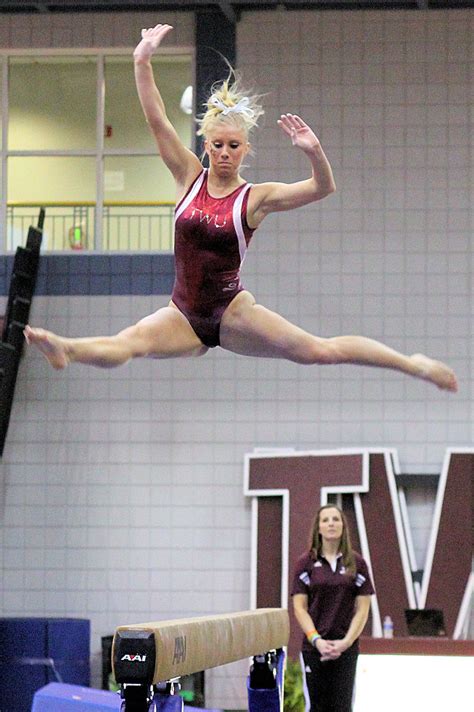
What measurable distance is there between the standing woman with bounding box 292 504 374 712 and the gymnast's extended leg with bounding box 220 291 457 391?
304 cm

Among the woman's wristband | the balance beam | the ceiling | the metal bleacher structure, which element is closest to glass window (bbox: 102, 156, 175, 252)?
the metal bleacher structure

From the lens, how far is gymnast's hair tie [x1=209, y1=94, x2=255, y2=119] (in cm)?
551

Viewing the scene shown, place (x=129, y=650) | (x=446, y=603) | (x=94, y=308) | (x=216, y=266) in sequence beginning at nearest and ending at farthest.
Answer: (x=129, y=650) < (x=216, y=266) < (x=446, y=603) < (x=94, y=308)

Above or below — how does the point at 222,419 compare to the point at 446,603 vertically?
above

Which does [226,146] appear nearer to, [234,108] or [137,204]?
[234,108]

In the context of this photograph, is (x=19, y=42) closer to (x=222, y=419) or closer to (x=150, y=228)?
(x=150, y=228)

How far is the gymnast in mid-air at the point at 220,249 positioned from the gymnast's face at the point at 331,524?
301 centimetres

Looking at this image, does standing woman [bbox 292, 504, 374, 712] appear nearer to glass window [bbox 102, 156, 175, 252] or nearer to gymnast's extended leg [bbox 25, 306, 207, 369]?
gymnast's extended leg [bbox 25, 306, 207, 369]

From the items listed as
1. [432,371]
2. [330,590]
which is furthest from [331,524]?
[432,371]

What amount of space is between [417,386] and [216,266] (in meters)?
6.71

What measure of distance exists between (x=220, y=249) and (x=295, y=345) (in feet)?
1.83

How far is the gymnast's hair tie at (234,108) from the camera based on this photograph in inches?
217

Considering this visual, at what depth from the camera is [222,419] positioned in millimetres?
12109

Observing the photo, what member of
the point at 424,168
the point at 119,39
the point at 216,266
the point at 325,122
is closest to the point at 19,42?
the point at 119,39
